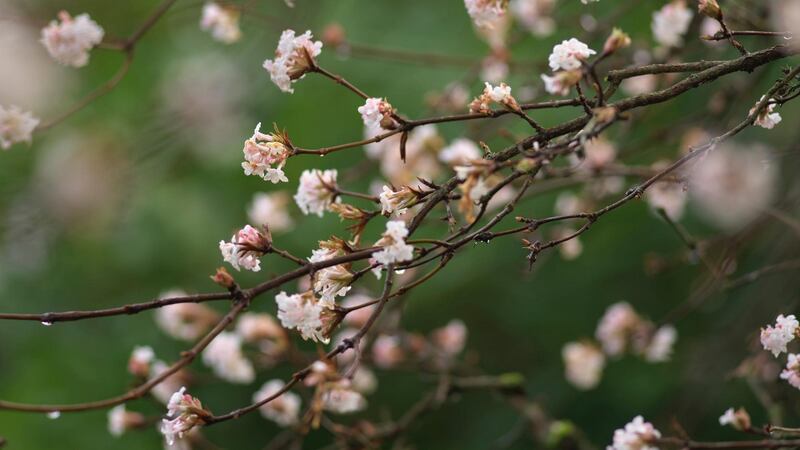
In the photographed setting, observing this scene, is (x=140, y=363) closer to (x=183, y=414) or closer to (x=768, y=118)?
(x=183, y=414)

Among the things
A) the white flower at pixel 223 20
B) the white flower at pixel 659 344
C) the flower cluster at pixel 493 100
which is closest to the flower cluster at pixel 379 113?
the flower cluster at pixel 493 100

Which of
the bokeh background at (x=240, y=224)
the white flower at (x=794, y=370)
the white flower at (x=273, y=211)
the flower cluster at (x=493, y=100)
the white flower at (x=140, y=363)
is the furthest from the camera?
the bokeh background at (x=240, y=224)

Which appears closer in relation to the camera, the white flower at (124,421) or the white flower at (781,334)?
the white flower at (781,334)

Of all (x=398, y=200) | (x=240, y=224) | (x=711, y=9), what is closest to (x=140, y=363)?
(x=398, y=200)

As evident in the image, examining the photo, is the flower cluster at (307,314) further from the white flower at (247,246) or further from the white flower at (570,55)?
the white flower at (570,55)

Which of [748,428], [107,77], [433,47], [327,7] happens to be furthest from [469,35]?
[748,428]

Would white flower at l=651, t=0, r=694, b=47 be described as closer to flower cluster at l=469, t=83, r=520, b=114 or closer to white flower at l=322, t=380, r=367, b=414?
flower cluster at l=469, t=83, r=520, b=114

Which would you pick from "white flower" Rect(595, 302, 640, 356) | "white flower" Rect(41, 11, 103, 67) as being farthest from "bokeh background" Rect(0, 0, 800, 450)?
"white flower" Rect(41, 11, 103, 67)
